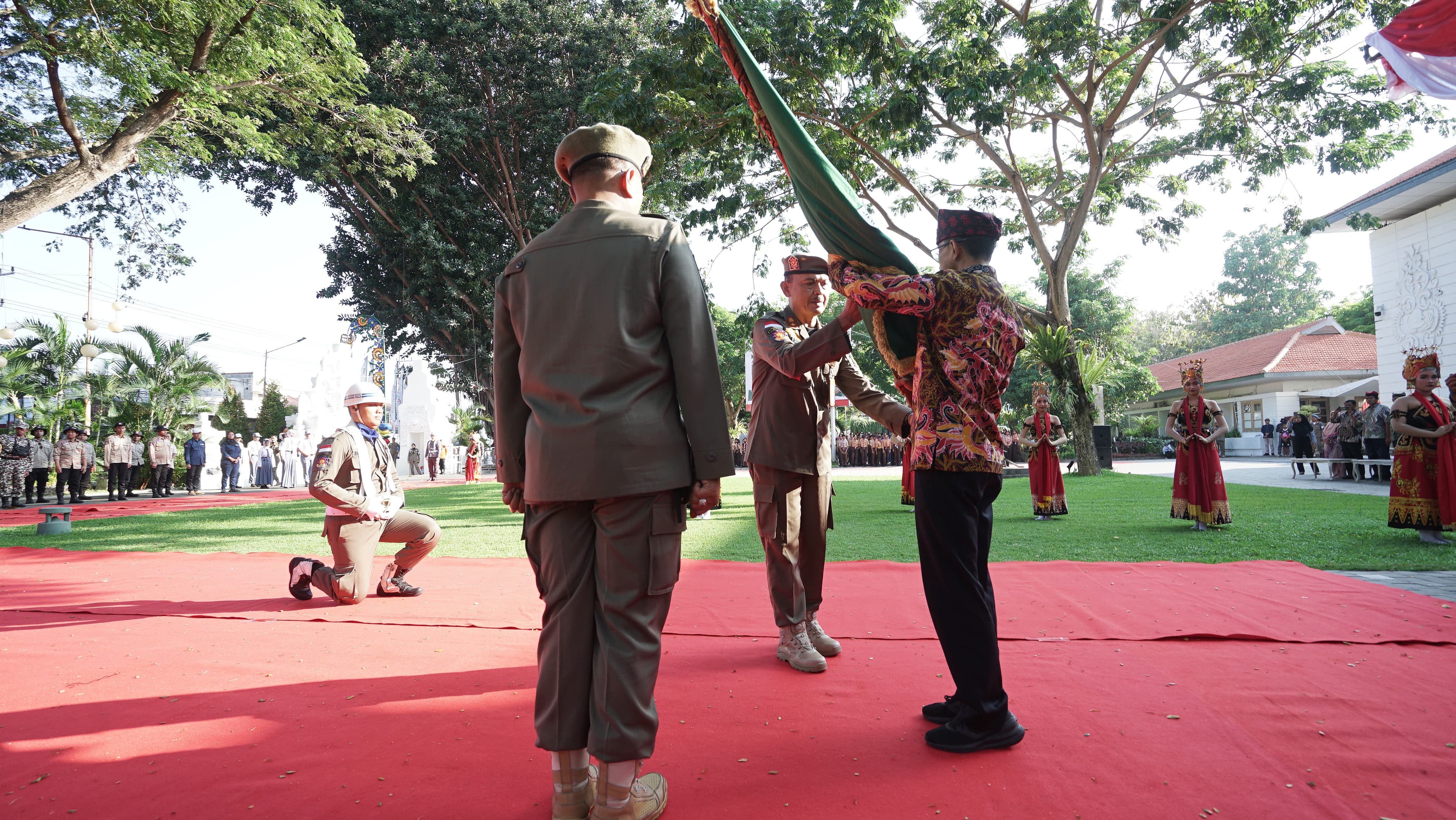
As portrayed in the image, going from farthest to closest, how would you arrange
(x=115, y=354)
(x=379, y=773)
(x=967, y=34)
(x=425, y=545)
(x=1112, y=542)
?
(x=115, y=354) < (x=967, y=34) < (x=1112, y=542) < (x=425, y=545) < (x=379, y=773)

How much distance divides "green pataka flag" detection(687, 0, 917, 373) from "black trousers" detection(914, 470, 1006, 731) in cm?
55

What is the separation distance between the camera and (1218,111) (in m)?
15.1

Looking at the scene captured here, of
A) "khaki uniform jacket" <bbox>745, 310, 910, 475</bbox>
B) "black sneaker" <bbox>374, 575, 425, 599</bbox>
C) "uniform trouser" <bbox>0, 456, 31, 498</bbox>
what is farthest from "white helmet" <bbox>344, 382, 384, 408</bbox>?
"uniform trouser" <bbox>0, 456, 31, 498</bbox>

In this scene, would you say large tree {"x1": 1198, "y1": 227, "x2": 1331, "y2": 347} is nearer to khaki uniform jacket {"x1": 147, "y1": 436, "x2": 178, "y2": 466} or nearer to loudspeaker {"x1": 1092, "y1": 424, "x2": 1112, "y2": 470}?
loudspeaker {"x1": 1092, "y1": 424, "x2": 1112, "y2": 470}

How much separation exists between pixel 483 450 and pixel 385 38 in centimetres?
2719

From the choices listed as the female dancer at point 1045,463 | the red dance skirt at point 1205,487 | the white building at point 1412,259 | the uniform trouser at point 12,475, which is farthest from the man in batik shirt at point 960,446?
the uniform trouser at point 12,475

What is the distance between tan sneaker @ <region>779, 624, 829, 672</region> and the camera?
342 cm

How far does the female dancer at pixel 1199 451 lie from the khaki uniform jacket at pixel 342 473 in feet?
25.4

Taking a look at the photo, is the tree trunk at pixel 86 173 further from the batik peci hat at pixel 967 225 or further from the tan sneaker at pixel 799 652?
the batik peci hat at pixel 967 225

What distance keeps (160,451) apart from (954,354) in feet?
76.9

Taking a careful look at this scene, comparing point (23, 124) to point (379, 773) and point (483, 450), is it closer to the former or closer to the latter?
point (379, 773)

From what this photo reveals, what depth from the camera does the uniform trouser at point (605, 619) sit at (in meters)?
2.07

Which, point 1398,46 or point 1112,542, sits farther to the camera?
point 1112,542

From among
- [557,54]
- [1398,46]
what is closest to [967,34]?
[1398,46]
